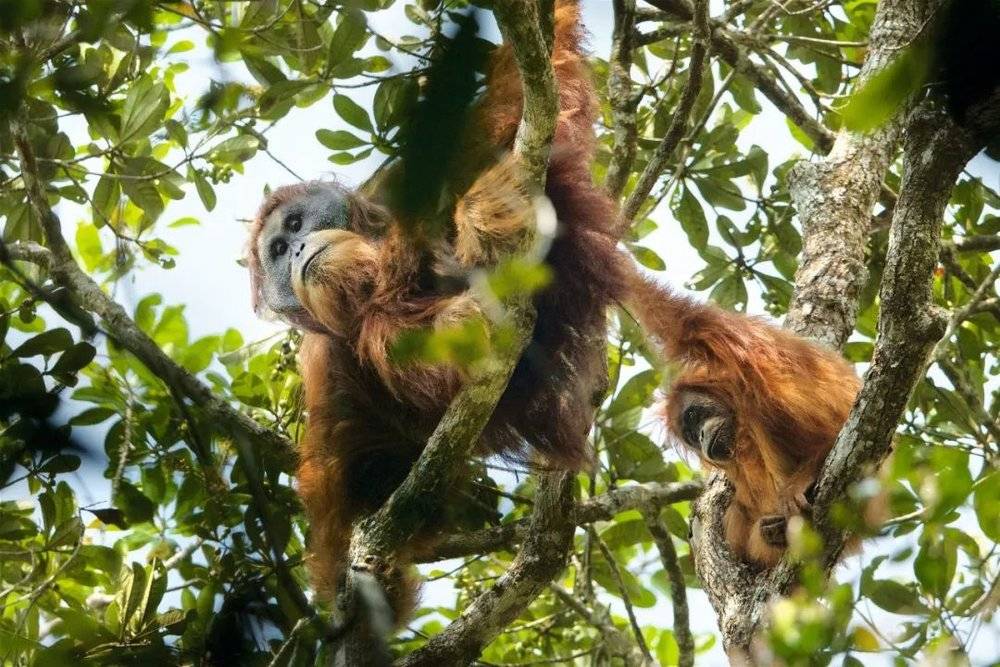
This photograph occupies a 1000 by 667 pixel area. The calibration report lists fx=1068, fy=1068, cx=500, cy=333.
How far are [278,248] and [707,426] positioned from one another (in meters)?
2.01

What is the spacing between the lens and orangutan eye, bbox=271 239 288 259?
4.55 m

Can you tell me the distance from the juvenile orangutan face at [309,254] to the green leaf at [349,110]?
39 cm

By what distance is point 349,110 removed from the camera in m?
4.16

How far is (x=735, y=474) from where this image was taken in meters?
4.54

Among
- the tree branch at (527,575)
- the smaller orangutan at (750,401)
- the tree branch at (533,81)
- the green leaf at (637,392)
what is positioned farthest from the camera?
the green leaf at (637,392)

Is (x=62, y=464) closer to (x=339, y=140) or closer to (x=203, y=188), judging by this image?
(x=339, y=140)

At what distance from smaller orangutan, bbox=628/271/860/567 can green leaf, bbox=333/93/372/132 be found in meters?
1.20

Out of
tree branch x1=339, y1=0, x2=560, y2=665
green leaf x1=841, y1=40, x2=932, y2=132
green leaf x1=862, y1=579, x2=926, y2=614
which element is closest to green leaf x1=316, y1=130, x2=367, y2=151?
tree branch x1=339, y1=0, x2=560, y2=665

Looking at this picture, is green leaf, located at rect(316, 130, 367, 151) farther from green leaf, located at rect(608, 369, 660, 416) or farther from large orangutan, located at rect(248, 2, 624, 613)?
green leaf, located at rect(608, 369, 660, 416)

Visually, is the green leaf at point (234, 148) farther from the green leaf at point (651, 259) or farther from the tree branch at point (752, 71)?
the green leaf at point (651, 259)

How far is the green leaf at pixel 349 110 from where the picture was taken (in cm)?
381

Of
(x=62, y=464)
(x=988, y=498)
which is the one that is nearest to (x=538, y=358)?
(x=62, y=464)

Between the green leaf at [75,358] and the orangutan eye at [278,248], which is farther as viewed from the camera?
the orangutan eye at [278,248]

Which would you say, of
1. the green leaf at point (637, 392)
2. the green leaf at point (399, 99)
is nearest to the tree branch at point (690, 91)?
the green leaf at point (637, 392)
